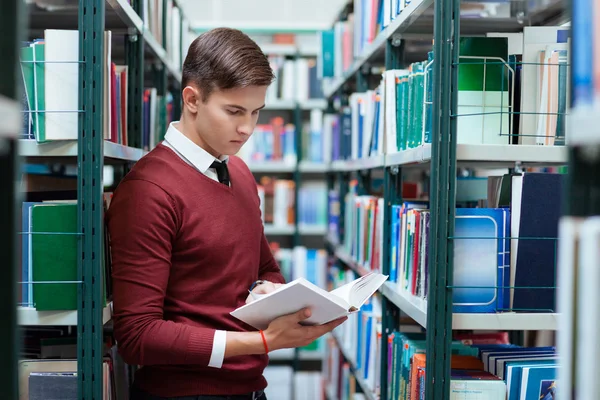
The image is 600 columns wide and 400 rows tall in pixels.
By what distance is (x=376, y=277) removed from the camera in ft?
5.49

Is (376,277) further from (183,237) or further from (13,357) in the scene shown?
(13,357)

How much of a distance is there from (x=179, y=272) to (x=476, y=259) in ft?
2.37

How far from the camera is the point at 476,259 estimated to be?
5.23 feet

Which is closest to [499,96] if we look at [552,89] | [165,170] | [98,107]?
[552,89]

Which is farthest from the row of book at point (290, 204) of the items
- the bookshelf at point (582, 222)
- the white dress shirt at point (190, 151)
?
the bookshelf at point (582, 222)

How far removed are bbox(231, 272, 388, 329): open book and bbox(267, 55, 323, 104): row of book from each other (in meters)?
3.28

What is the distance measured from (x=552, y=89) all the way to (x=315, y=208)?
315 centimetres

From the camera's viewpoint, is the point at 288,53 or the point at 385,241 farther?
the point at 288,53

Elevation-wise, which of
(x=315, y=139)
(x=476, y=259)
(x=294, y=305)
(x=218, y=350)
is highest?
(x=315, y=139)

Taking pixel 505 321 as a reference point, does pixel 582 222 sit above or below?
above

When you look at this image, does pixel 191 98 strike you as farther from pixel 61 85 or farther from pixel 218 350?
pixel 218 350

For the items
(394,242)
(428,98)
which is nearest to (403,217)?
(394,242)

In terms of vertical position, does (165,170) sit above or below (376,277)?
above

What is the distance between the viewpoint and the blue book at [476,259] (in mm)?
1589
